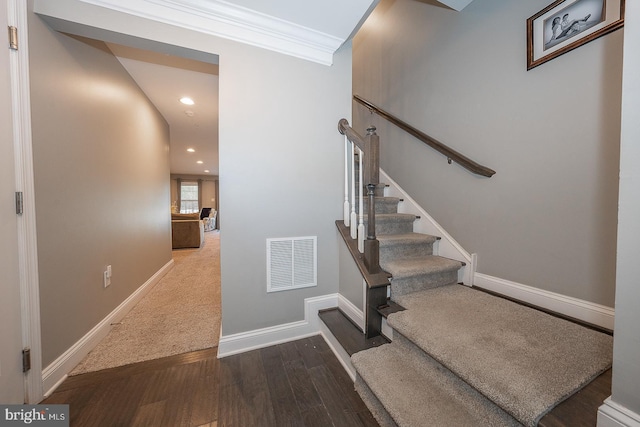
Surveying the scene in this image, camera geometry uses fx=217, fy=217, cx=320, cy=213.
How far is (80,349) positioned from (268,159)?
1.83 meters

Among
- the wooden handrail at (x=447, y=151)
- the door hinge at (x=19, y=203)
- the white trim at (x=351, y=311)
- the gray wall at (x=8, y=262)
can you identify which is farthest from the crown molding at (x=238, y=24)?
the white trim at (x=351, y=311)

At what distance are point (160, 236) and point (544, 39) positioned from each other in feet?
14.4

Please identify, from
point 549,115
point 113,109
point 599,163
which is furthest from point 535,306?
point 113,109

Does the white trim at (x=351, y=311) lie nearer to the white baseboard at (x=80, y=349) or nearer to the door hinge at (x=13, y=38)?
the white baseboard at (x=80, y=349)

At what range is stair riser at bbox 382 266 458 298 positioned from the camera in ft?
5.06

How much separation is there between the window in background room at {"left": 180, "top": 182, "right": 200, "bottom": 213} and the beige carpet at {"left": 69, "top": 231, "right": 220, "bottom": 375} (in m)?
8.91

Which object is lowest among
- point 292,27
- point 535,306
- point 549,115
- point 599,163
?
point 535,306

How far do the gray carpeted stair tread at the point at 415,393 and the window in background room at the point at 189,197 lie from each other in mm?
11653

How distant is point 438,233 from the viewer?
2.05 meters

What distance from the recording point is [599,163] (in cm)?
120

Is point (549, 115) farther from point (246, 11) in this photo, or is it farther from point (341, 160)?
Result: point (246, 11)

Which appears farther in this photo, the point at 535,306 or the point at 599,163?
the point at 535,306

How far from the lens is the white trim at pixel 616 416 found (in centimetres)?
61

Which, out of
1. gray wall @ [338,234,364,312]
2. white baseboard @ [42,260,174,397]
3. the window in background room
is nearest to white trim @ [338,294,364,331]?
gray wall @ [338,234,364,312]
